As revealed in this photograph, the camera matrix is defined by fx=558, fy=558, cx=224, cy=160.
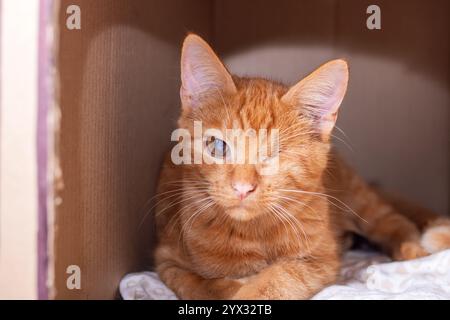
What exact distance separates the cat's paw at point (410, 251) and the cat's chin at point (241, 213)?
2.31 ft

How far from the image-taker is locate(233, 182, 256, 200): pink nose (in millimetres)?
1429

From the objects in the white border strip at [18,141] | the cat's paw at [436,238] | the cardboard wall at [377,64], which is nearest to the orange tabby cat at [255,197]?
the cat's paw at [436,238]

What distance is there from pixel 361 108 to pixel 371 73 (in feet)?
0.58

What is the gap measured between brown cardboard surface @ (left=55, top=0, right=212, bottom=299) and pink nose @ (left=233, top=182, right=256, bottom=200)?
0.39 m

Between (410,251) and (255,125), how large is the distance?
77cm

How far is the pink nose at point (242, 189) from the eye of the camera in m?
1.43

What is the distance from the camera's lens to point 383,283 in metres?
1.64

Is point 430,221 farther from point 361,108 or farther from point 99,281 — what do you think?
point 99,281

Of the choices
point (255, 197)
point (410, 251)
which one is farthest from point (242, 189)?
point (410, 251)

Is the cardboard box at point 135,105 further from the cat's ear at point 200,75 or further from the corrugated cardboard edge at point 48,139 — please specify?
the cat's ear at point 200,75

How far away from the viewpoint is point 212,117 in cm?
162

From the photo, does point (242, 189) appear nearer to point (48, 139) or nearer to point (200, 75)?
point (200, 75)

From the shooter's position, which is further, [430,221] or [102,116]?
[430,221]

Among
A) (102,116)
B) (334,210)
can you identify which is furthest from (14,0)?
(334,210)
